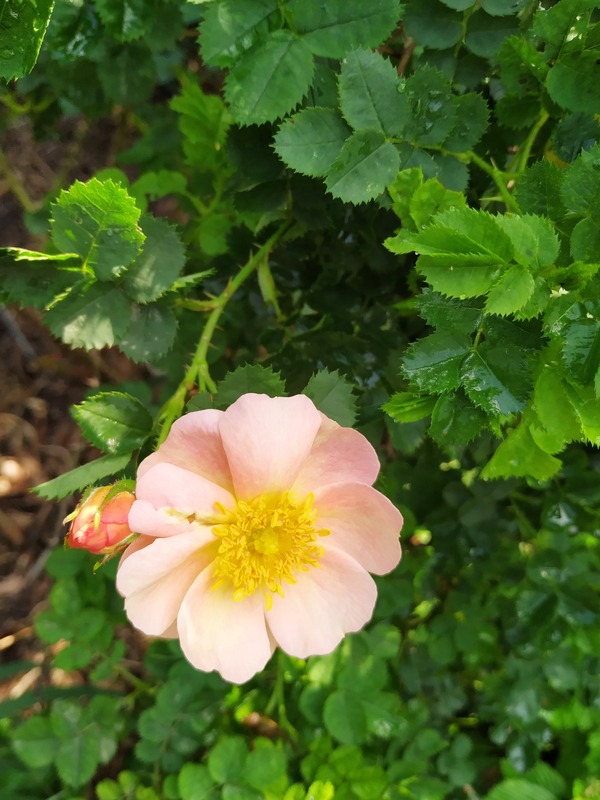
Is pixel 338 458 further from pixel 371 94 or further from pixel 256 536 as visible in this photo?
pixel 371 94

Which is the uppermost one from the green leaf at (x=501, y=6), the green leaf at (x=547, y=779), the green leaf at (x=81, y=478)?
the green leaf at (x=501, y=6)

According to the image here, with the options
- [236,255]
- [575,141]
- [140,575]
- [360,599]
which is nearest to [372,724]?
[360,599]

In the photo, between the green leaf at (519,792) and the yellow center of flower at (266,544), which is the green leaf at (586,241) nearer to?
the yellow center of flower at (266,544)

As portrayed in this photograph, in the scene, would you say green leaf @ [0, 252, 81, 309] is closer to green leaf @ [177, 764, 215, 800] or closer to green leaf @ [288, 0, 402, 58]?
green leaf @ [288, 0, 402, 58]

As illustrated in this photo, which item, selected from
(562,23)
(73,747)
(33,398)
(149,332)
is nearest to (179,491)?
(149,332)

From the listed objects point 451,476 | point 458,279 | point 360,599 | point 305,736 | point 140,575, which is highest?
point 458,279

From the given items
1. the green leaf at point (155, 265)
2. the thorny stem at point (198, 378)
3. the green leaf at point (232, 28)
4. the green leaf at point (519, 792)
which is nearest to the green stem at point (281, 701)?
the green leaf at point (519, 792)

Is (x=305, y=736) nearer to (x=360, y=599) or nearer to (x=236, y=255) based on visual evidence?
(x=360, y=599)
